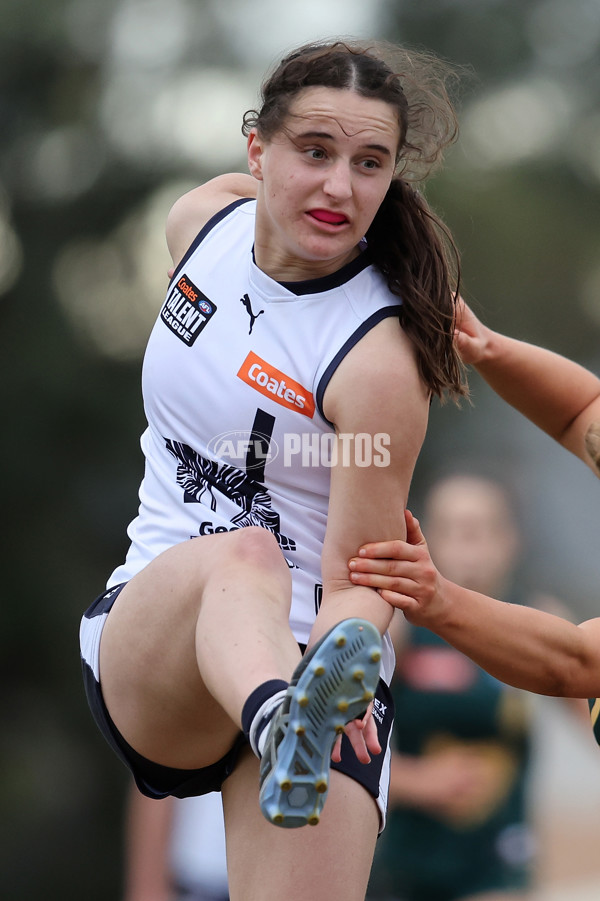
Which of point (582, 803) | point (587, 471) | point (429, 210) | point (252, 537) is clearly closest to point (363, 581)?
point (252, 537)

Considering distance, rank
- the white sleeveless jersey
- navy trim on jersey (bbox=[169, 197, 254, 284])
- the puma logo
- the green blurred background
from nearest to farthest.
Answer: the white sleeveless jersey < the puma logo < navy trim on jersey (bbox=[169, 197, 254, 284]) < the green blurred background

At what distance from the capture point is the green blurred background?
6.72 meters

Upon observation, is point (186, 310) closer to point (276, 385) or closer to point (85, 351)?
point (276, 385)

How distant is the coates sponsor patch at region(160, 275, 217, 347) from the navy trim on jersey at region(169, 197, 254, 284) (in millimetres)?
59

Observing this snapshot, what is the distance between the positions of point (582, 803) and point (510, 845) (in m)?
1.24

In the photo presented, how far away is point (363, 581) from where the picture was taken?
236 centimetres

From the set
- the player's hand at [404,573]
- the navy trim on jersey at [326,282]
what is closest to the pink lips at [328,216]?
the navy trim on jersey at [326,282]

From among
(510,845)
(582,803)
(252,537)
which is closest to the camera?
(252,537)

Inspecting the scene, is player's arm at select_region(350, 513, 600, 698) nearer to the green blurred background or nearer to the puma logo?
the puma logo

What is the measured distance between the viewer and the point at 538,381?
332 cm

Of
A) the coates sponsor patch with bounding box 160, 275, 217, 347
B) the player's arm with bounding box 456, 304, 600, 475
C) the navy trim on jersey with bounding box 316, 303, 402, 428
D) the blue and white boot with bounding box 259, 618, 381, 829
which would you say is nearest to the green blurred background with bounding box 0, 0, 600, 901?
the player's arm with bounding box 456, 304, 600, 475

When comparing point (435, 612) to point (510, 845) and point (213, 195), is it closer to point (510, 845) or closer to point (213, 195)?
point (213, 195)

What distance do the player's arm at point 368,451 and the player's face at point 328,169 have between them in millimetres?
229

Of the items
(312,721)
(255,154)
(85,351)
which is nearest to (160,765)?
(312,721)
